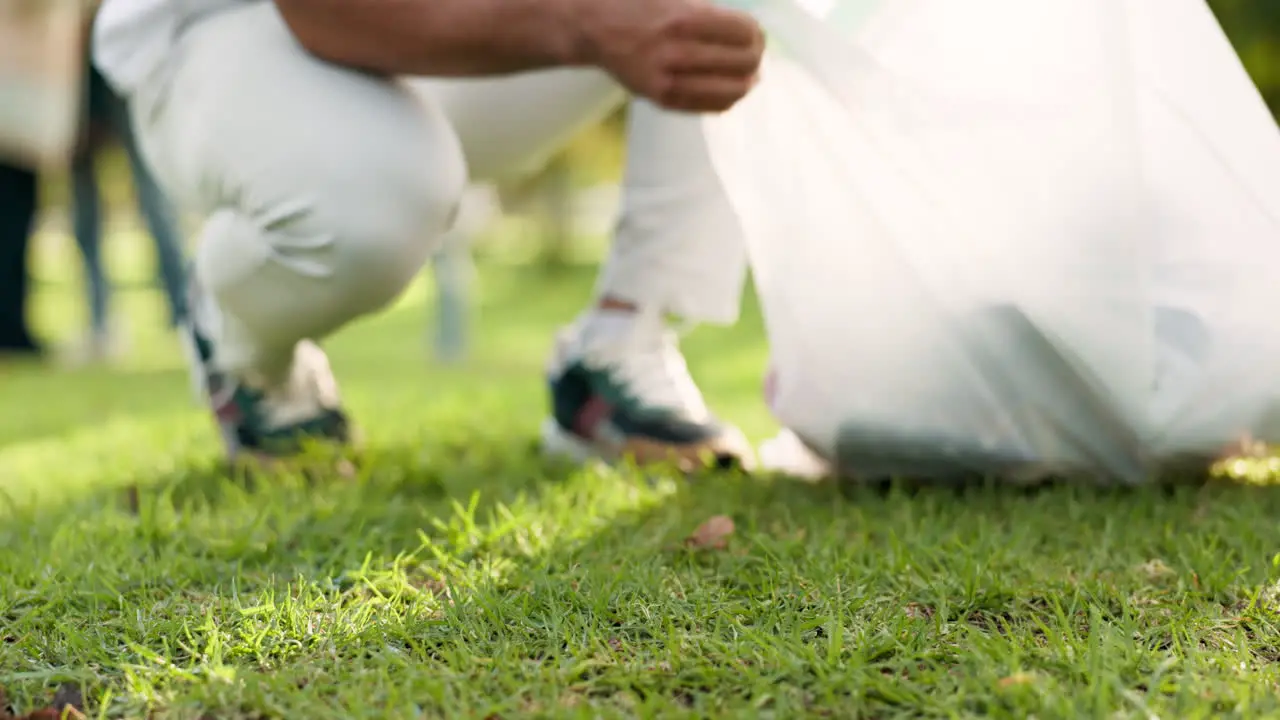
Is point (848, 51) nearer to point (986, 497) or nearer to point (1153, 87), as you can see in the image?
point (1153, 87)

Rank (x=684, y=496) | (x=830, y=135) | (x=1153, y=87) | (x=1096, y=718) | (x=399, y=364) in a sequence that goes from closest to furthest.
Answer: (x=1096, y=718) → (x=1153, y=87) → (x=830, y=135) → (x=684, y=496) → (x=399, y=364)

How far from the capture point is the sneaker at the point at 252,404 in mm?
1867

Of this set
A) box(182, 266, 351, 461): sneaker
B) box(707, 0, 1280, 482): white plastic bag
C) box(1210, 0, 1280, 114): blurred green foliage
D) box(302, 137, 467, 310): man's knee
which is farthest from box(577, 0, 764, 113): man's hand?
box(1210, 0, 1280, 114): blurred green foliage

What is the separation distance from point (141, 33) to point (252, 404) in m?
0.57

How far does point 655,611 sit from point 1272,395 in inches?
31.5

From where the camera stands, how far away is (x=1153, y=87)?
134cm

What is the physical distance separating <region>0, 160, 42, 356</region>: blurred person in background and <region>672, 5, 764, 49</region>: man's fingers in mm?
4050

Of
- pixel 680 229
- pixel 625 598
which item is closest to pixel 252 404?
pixel 680 229

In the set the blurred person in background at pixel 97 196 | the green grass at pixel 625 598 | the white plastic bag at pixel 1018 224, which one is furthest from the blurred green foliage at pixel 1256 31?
the green grass at pixel 625 598

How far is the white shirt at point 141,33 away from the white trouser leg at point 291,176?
0.08 feet

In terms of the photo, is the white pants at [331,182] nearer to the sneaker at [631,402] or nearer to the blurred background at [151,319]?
the sneaker at [631,402]

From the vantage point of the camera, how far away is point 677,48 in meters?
1.32

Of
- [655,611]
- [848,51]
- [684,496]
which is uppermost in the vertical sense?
[848,51]

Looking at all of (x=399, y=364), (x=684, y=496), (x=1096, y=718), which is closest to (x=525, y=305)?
(x=399, y=364)
